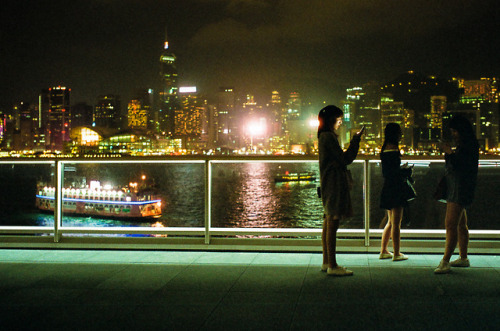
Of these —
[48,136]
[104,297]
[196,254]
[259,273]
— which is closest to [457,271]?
[259,273]

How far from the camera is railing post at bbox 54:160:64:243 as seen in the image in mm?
6066

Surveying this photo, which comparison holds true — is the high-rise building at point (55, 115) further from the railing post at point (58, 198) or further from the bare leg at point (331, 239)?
the bare leg at point (331, 239)

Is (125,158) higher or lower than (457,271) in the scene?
higher

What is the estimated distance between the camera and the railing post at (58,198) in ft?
19.9

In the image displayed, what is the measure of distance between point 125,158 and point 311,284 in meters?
3.13

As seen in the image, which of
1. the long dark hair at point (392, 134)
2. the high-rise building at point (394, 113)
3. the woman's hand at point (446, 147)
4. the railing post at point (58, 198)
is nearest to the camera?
the woman's hand at point (446, 147)

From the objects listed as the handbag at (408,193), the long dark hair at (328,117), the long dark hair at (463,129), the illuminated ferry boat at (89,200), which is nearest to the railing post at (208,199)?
the illuminated ferry boat at (89,200)

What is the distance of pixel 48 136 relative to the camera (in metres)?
153

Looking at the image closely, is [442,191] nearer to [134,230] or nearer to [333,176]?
→ [333,176]

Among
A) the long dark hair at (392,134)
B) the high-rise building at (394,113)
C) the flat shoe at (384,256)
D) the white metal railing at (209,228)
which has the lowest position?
the flat shoe at (384,256)

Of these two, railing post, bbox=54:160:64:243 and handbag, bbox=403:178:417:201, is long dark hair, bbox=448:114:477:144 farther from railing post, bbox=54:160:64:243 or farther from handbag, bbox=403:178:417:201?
railing post, bbox=54:160:64:243

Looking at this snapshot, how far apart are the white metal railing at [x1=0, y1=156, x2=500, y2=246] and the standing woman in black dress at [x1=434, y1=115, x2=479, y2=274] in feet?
3.35

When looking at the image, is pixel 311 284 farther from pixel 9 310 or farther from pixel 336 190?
pixel 9 310

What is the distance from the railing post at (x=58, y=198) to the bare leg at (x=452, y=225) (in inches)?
182
